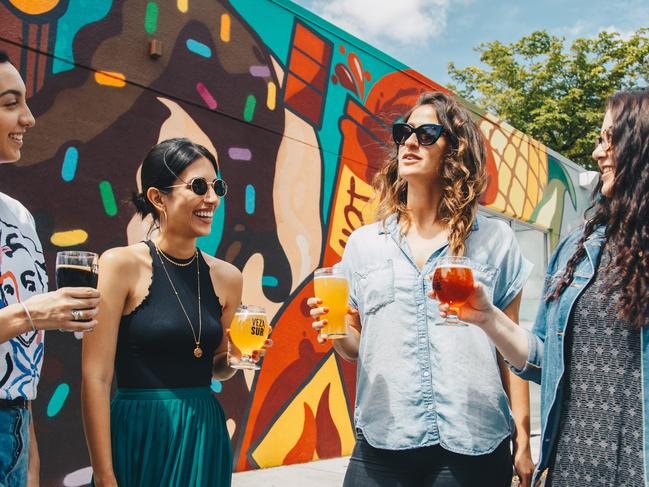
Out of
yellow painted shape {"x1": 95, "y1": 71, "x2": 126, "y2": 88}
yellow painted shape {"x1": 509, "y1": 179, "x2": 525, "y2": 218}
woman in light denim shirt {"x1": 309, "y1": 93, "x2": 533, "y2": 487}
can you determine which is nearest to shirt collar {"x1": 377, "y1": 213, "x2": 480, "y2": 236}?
woman in light denim shirt {"x1": 309, "y1": 93, "x2": 533, "y2": 487}

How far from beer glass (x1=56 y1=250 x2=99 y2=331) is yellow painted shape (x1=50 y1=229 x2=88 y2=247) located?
222cm

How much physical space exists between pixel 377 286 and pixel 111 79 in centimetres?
301

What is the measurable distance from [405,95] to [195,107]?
11.0ft

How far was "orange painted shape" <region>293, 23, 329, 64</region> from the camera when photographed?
5.93 metres

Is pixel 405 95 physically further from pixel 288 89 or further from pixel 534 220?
pixel 534 220

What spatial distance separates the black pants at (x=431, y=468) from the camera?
1.94 metres

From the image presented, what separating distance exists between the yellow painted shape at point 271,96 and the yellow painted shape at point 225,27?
0.57 meters

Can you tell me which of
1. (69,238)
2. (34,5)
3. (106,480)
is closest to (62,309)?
(106,480)

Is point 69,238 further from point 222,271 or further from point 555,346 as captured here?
point 555,346

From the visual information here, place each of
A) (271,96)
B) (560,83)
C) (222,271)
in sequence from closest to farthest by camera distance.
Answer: (222,271) < (271,96) < (560,83)

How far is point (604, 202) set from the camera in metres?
1.89

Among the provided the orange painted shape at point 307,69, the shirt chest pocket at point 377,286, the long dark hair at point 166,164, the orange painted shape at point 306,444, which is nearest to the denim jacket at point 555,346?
the shirt chest pocket at point 377,286

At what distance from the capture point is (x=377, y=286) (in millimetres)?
2201

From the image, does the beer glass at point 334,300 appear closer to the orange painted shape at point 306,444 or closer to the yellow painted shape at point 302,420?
the yellow painted shape at point 302,420
